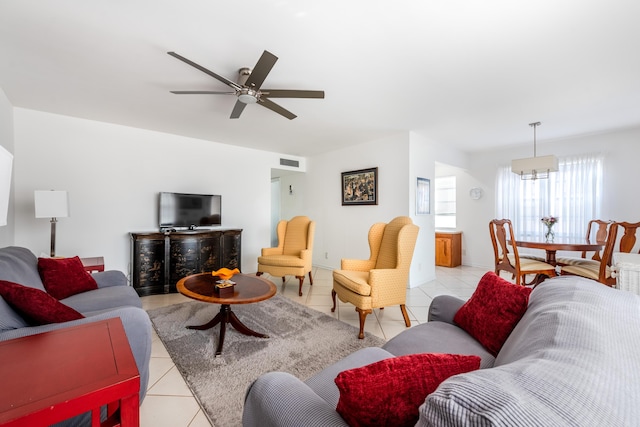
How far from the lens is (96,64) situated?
227cm

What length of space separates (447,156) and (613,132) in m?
2.28

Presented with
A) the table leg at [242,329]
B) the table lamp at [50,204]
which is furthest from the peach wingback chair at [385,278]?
the table lamp at [50,204]

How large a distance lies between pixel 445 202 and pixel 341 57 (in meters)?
5.11

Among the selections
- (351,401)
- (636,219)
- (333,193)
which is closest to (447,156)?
(333,193)

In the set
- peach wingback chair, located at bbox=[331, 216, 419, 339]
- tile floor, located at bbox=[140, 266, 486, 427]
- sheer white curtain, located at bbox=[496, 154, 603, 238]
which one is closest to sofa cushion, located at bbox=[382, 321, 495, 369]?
peach wingback chair, located at bbox=[331, 216, 419, 339]

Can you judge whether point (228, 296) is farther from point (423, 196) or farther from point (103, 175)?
point (423, 196)

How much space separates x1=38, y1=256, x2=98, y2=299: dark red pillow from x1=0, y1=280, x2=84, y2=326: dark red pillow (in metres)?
0.98

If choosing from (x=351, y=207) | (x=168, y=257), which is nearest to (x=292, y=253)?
(x=351, y=207)

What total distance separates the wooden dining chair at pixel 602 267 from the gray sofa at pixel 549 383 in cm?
230

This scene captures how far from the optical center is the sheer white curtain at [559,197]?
170 inches

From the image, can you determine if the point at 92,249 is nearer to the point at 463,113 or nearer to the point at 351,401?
the point at 351,401

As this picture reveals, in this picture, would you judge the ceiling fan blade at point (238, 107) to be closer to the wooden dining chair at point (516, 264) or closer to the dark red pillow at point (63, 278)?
the dark red pillow at point (63, 278)

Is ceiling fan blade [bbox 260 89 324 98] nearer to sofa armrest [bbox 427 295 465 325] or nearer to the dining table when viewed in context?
sofa armrest [bbox 427 295 465 325]

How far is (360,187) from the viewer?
15.7 feet
